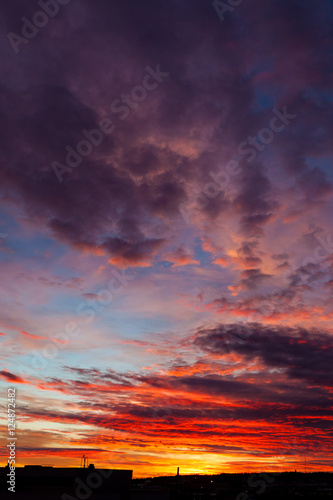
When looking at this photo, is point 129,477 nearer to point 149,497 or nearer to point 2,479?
point 149,497

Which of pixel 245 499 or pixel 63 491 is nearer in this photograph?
pixel 63 491

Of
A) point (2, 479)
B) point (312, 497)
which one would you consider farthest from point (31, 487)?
point (312, 497)

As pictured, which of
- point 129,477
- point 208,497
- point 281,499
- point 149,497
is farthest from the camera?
point 281,499

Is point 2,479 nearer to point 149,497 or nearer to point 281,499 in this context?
point 149,497

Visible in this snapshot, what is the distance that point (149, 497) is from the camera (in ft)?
239

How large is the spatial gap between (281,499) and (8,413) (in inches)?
4232

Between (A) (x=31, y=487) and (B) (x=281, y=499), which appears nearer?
(A) (x=31, y=487)

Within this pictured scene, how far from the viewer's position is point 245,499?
354 feet

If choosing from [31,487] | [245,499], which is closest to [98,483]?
[31,487]

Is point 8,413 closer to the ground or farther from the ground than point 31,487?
farther from the ground

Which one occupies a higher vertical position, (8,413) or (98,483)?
(8,413)

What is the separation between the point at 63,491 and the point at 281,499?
256 ft

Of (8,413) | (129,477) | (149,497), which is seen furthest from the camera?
(129,477)

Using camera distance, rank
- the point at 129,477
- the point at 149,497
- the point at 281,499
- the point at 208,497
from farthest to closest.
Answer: the point at 281,499
the point at 208,497
the point at 129,477
the point at 149,497
